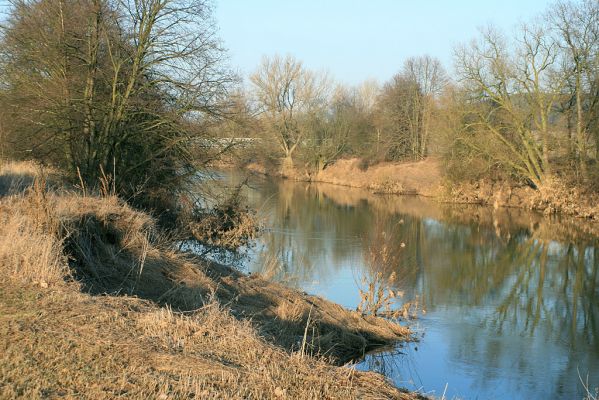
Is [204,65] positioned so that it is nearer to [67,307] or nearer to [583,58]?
[67,307]

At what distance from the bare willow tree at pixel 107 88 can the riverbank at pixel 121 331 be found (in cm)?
861

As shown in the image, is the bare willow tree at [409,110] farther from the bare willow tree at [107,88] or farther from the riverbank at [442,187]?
the bare willow tree at [107,88]

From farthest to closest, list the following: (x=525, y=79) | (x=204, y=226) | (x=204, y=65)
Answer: (x=525, y=79) → (x=204, y=226) → (x=204, y=65)

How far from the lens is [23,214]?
8.80 m

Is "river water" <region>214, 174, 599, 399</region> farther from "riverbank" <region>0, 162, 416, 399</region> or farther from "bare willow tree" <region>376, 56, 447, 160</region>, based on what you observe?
"bare willow tree" <region>376, 56, 447, 160</region>

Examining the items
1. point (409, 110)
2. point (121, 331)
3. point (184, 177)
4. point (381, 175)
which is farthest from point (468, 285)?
point (409, 110)

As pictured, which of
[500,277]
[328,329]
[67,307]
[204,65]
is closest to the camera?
[67,307]

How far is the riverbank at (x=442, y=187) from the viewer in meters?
30.6

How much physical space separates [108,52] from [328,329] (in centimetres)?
1214

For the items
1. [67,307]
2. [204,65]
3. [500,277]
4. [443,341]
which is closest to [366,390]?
[67,307]

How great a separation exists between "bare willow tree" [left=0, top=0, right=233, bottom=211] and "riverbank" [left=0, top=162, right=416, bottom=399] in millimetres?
8611

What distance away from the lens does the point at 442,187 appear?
123 ft

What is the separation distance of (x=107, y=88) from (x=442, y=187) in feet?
75.5

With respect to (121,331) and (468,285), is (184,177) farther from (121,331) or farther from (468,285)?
(121,331)
